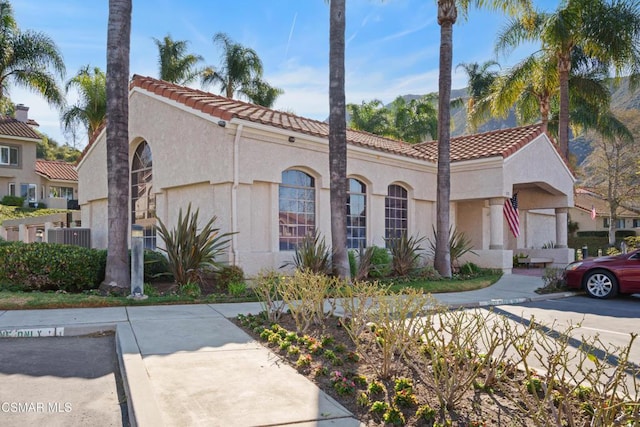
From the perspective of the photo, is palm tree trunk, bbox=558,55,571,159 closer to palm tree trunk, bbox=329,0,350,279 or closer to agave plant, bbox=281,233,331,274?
palm tree trunk, bbox=329,0,350,279

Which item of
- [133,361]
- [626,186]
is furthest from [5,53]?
[626,186]

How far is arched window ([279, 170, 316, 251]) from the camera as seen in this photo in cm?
1299

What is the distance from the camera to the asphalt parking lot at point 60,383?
3986 millimetres

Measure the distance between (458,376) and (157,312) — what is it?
5727 millimetres

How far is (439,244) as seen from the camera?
1415 centimetres

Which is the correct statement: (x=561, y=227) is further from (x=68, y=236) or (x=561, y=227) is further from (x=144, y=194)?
(x=68, y=236)

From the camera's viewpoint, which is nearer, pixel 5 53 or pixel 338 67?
pixel 338 67

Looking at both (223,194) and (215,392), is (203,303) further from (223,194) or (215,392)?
(215,392)

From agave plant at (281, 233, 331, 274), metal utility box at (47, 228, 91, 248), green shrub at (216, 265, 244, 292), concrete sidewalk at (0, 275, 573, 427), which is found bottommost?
concrete sidewalk at (0, 275, 573, 427)

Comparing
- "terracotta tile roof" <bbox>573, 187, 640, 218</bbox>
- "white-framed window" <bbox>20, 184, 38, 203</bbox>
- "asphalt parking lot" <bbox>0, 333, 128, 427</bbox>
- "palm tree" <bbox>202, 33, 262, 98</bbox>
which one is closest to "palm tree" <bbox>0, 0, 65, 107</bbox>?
"palm tree" <bbox>202, 33, 262, 98</bbox>

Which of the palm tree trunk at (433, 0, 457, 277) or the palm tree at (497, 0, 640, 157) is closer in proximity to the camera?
the palm tree trunk at (433, 0, 457, 277)

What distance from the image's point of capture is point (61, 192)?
43.4m

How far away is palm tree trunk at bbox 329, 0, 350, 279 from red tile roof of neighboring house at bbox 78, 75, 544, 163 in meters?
1.89

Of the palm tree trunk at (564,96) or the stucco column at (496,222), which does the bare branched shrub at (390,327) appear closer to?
the stucco column at (496,222)
